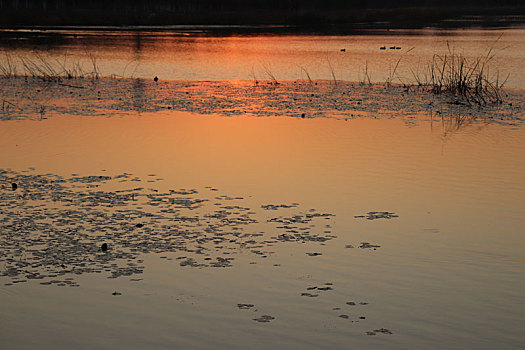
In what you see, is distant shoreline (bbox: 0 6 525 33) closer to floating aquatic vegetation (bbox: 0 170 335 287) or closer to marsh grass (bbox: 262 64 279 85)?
marsh grass (bbox: 262 64 279 85)

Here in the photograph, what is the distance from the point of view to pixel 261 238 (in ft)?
31.9

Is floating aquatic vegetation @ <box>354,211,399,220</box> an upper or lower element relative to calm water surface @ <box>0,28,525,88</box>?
lower

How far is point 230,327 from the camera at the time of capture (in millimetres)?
7090

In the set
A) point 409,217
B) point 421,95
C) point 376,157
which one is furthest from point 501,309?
point 421,95

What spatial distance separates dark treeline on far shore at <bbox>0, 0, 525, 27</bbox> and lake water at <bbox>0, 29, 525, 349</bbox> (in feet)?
240

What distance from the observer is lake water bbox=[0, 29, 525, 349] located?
A: 715 centimetres

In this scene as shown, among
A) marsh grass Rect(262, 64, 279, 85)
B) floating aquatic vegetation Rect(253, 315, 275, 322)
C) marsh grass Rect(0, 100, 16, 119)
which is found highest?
marsh grass Rect(262, 64, 279, 85)

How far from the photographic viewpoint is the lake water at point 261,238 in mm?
7148

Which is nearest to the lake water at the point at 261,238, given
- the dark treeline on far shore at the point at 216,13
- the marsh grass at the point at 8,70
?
the marsh grass at the point at 8,70

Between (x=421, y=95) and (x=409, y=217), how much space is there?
16.1m

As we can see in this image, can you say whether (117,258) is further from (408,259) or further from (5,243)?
(408,259)

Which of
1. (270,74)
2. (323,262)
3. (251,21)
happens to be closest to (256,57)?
(270,74)

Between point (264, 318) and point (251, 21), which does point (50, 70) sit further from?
point (251, 21)

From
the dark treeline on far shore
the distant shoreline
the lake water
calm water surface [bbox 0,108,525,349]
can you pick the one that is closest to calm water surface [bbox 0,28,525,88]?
the lake water
